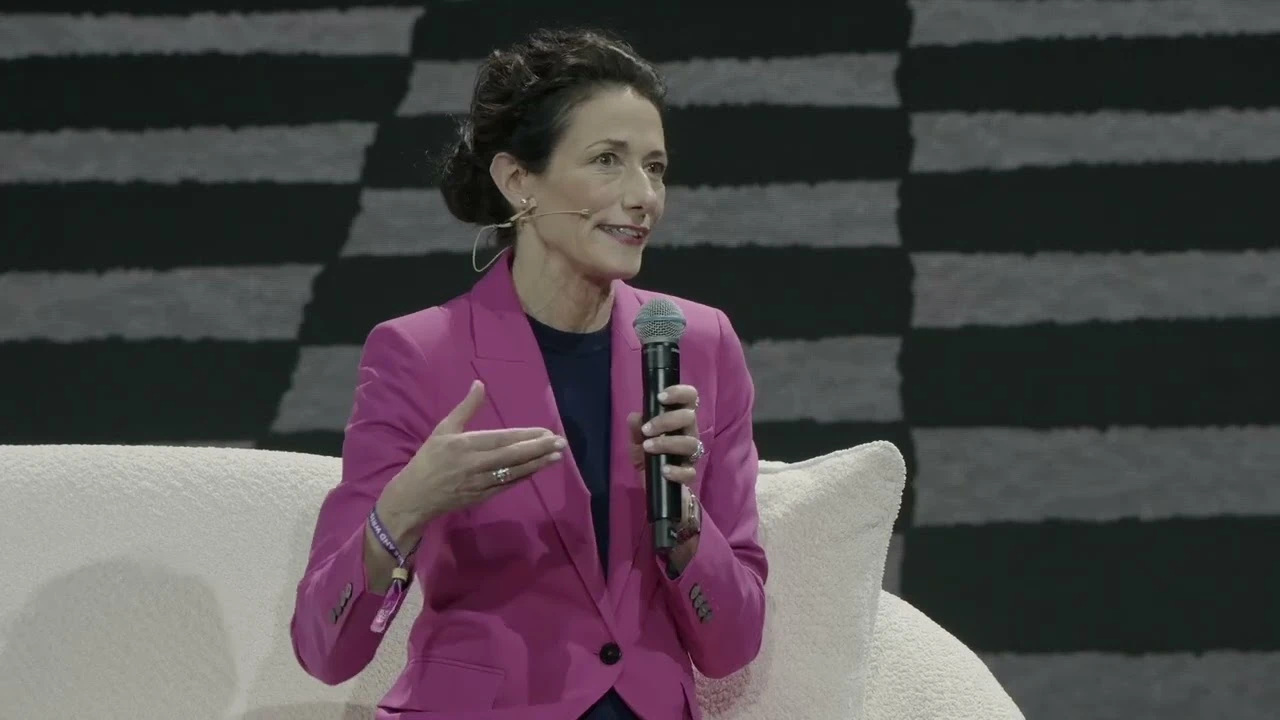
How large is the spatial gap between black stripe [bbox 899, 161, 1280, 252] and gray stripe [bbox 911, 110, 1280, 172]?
0.02m

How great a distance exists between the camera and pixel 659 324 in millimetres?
1523

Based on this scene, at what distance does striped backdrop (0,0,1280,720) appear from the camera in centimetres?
269

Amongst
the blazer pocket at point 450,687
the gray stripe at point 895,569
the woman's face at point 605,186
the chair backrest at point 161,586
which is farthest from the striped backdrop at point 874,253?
the blazer pocket at point 450,687

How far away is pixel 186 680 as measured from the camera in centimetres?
194

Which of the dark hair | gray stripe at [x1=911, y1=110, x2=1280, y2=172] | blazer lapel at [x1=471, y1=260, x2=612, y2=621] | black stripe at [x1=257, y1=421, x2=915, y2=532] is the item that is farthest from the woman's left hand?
gray stripe at [x1=911, y1=110, x2=1280, y2=172]

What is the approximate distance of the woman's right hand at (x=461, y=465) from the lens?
1.46 meters

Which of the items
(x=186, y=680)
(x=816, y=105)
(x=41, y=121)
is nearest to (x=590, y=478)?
(x=186, y=680)

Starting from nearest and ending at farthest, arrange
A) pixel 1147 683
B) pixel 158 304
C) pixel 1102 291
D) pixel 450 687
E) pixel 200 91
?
pixel 450 687, pixel 1147 683, pixel 1102 291, pixel 158 304, pixel 200 91

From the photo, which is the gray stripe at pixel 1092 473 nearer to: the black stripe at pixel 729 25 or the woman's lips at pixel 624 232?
the black stripe at pixel 729 25

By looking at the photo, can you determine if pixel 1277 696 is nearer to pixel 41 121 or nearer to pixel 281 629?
pixel 281 629

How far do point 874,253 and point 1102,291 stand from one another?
1.24ft

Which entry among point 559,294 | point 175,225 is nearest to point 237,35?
point 175,225

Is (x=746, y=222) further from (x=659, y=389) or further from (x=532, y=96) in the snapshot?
(x=659, y=389)

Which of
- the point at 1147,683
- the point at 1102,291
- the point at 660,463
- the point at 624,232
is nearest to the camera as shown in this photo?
the point at 660,463
